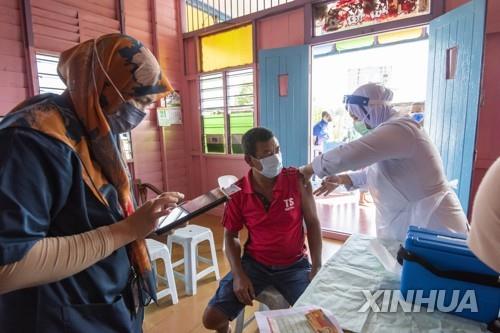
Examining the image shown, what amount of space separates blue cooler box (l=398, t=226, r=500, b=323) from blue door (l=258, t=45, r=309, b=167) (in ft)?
8.09

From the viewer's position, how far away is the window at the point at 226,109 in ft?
12.2

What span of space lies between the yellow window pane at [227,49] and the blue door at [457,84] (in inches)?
77.4

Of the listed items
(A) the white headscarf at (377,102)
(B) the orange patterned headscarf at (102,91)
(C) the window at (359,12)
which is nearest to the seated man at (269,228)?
(A) the white headscarf at (377,102)

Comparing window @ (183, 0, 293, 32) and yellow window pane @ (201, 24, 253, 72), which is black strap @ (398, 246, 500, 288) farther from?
window @ (183, 0, 293, 32)

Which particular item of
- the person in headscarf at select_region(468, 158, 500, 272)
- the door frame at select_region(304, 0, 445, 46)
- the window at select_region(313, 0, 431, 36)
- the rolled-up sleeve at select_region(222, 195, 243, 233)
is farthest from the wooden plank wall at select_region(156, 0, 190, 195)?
the person in headscarf at select_region(468, 158, 500, 272)

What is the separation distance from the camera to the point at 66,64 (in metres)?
0.77

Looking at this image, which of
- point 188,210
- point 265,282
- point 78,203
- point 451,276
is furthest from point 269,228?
point 78,203

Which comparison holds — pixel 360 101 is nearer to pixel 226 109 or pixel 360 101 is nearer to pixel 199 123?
pixel 226 109

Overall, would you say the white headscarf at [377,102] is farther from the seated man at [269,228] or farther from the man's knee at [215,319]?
the man's knee at [215,319]

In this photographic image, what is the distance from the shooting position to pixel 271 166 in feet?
4.86

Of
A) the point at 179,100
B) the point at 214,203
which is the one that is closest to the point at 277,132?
the point at 179,100

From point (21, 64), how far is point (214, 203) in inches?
107

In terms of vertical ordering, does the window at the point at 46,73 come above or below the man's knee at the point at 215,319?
above

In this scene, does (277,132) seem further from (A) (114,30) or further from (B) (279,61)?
(A) (114,30)
